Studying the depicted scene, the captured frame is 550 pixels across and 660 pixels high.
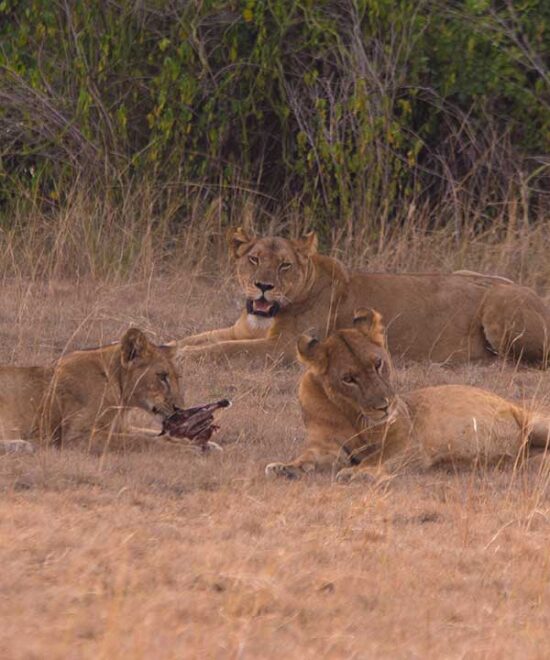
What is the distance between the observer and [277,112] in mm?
12945

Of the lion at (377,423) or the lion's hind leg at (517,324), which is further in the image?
the lion's hind leg at (517,324)

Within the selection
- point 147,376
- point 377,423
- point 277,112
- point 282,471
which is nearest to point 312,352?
point 377,423

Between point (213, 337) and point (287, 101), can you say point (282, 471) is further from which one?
point (287, 101)

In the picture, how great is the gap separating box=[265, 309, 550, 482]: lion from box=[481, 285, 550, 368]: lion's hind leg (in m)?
2.76

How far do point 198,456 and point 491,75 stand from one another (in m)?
6.73

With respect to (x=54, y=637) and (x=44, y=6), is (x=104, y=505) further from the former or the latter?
(x=44, y=6)

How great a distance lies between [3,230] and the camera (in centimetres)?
1207

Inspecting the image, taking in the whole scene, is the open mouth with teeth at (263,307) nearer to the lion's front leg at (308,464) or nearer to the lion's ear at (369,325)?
Answer: the lion's ear at (369,325)

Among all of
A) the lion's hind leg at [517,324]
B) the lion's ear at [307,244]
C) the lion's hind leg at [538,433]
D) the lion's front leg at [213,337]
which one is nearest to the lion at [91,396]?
the lion's hind leg at [538,433]

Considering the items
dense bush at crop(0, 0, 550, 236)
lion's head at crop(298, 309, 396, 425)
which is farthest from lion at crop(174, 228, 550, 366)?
lion's head at crop(298, 309, 396, 425)

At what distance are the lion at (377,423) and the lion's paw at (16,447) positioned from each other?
100cm

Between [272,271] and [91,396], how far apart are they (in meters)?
2.89

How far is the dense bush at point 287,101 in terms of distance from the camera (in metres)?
12.5

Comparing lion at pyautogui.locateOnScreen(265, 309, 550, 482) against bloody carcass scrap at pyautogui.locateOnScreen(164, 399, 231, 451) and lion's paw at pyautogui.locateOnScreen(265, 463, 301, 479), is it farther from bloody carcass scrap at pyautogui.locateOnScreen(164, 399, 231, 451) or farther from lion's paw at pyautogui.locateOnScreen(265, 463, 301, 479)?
bloody carcass scrap at pyautogui.locateOnScreen(164, 399, 231, 451)
